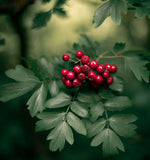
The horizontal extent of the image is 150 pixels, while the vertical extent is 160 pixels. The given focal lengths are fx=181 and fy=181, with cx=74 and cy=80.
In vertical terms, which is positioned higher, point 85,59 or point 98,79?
point 85,59

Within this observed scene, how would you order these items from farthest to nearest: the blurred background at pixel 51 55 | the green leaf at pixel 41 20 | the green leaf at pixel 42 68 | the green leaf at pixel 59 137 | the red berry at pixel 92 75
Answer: the blurred background at pixel 51 55, the green leaf at pixel 41 20, the green leaf at pixel 42 68, the red berry at pixel 92 75, the green leaf at pixel 59 137

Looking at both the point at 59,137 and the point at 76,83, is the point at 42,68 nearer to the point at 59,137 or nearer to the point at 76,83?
the point at 76,83

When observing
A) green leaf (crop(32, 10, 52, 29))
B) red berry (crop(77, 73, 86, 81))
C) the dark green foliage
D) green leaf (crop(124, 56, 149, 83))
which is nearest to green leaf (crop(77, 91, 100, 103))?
the dark green foliage

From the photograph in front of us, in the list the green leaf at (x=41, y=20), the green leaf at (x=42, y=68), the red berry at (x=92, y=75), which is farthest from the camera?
the green leaf at (x=41, y=20)

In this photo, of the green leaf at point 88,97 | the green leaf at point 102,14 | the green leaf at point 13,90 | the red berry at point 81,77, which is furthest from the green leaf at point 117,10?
the green leaf at point 13,90

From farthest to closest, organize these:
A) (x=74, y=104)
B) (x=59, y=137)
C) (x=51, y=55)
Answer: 1. (x=51, y=55)
2. (x=74, y=104)
3. (x=59, y=137)

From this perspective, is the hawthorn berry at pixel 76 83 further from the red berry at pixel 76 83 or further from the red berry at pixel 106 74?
the red berry at pixel 106 74

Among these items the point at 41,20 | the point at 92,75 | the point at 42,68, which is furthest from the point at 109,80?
the point at 41,20
